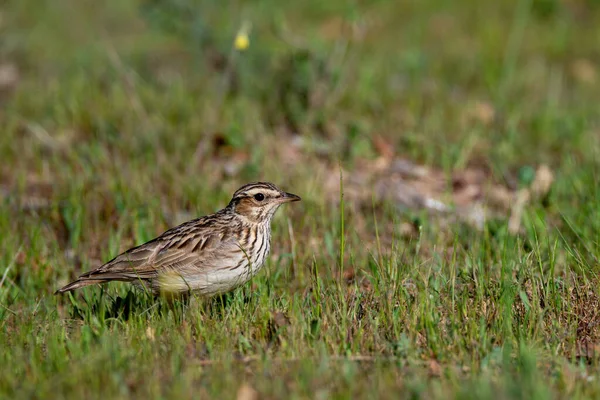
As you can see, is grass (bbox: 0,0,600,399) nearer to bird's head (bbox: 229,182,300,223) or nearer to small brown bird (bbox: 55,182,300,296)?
small brown bird (bbox: 55,182,300,296)

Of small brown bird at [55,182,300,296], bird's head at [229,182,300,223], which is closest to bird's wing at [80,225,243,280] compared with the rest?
small brown bird at [55,182,300,296]

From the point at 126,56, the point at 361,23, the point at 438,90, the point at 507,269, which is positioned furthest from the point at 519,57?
the point at 507,269

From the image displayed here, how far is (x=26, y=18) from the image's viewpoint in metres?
15.0

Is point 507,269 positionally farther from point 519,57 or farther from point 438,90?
point 519,57

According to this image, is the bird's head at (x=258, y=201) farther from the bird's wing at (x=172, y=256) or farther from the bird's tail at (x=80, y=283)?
the bird's tail at (x=80, y=283)

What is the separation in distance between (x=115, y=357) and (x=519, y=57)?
31.3ft

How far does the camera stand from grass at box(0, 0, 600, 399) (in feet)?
16.7

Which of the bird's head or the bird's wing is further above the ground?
the bird's head

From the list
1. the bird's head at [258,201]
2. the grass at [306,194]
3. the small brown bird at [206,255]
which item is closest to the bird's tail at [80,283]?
the small brown bird at [206,255]

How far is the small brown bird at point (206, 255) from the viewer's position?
6383 mm

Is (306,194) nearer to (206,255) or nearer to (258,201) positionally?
(258,201)

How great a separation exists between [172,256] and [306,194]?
2.29m

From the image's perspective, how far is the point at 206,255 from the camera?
6.50 meters

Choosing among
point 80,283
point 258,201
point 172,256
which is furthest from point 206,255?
point 80,283
